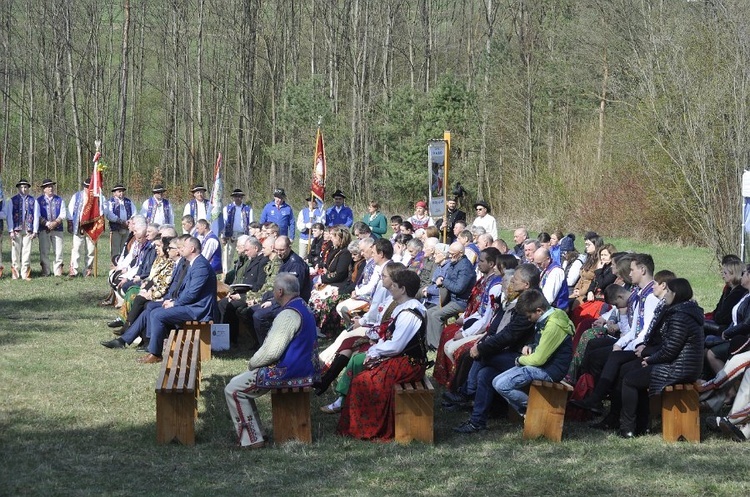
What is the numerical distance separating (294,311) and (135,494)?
1.80 metres

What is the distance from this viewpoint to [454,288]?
1071 centimetres

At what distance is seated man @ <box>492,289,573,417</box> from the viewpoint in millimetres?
7180

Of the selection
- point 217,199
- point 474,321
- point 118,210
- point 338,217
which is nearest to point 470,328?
point 474,321

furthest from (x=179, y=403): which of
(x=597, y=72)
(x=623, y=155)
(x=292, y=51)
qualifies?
(x=292, y=51)

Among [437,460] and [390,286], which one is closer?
[437,460]

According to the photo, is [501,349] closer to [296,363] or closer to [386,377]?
[386,377]

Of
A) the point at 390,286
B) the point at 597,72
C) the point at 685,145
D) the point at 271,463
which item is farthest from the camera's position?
the point at 597,72

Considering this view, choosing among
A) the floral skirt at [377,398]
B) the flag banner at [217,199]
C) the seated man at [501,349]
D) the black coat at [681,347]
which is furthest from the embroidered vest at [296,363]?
the flag banner at [217,199]

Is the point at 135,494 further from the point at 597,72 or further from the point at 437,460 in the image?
the point at 597,72

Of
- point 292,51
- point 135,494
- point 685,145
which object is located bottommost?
point 135,494

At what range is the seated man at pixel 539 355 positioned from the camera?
7.18m

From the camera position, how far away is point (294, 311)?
7.09 m

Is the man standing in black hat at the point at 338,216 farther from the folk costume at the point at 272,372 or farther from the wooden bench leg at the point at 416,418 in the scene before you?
the wooden bench leg at the point at 416,418

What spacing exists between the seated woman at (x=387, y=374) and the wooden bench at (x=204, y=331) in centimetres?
332
